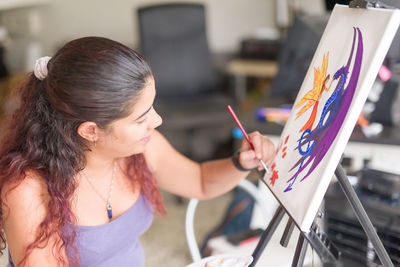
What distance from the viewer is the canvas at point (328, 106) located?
2.54ft

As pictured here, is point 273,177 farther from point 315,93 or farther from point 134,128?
point 134,128

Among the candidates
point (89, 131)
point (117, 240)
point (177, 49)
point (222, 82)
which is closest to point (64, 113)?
point (89, 131)

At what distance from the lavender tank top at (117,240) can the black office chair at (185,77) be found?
157cm

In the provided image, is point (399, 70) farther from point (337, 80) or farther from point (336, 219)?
point (337, 80)

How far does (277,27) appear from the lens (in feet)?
11.8

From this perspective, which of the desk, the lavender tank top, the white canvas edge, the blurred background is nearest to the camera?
the white canvas edge

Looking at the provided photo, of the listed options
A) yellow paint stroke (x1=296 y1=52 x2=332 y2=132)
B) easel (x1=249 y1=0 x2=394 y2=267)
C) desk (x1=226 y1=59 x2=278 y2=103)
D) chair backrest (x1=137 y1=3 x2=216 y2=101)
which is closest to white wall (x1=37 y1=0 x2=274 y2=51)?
desk (x1=226 y1=59 x2=278 y2=103)

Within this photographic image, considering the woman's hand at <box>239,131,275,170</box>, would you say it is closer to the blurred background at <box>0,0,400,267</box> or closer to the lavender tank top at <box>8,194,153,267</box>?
the blurred background at <box>0,0,400,267</box>

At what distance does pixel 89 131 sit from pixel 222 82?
8.19ft

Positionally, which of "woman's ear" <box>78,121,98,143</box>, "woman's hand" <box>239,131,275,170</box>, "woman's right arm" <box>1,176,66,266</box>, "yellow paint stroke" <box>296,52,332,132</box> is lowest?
"woman's right arm" <box>1,176,66,266</box>

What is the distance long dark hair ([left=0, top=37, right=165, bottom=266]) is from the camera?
37.5 inches

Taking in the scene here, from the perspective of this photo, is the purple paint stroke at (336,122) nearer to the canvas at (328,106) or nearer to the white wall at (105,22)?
the canvas at (328,106)

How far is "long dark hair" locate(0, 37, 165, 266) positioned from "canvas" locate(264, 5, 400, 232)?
33cm

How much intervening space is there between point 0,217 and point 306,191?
25.6 inches
